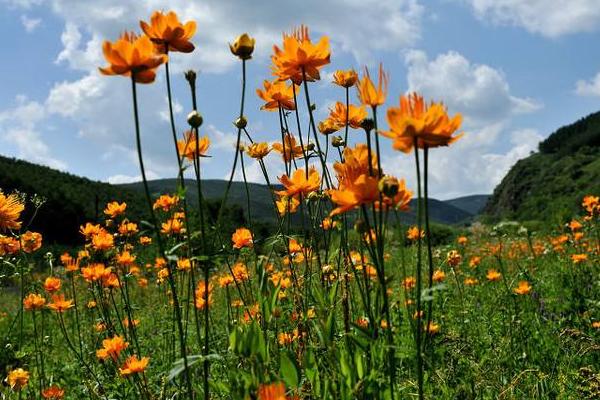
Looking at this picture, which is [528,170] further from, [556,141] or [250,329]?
[250,329]

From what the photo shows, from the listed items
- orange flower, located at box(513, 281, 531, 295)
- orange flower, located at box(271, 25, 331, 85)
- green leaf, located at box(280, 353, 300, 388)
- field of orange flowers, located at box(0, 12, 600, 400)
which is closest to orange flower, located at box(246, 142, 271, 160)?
field of orange flowers, located at box(0, 12, 600, 400)

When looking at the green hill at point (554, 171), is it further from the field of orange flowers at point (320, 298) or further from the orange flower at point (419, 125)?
the orange flower at point (419, 125)

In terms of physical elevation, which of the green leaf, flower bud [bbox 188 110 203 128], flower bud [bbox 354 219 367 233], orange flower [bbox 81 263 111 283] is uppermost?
flower bud [bbox 188 110 203 128]

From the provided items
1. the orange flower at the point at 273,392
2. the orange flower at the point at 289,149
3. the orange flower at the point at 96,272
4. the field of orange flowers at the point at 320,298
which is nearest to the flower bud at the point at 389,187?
the field of orange flowers at the point at 320,298

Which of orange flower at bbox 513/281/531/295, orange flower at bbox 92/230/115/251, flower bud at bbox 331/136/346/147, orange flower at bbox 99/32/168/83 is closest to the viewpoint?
orange flower at bbox 99/32/168/83

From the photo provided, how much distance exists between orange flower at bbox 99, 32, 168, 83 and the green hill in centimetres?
7419

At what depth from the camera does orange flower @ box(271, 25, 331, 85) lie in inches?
73.0

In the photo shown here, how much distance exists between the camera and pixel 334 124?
221 centimetres

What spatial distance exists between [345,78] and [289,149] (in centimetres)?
53

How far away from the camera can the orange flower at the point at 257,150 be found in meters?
2.63

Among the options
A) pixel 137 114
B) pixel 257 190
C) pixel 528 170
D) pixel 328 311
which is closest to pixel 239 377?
pixel 328 311

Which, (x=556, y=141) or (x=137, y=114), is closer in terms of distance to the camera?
(x=137, y=114)

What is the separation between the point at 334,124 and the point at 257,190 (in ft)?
551

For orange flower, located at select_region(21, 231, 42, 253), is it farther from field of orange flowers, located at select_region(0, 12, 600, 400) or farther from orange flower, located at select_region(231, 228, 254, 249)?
orange flower, located at select_region(231, 228, 254, 249)
